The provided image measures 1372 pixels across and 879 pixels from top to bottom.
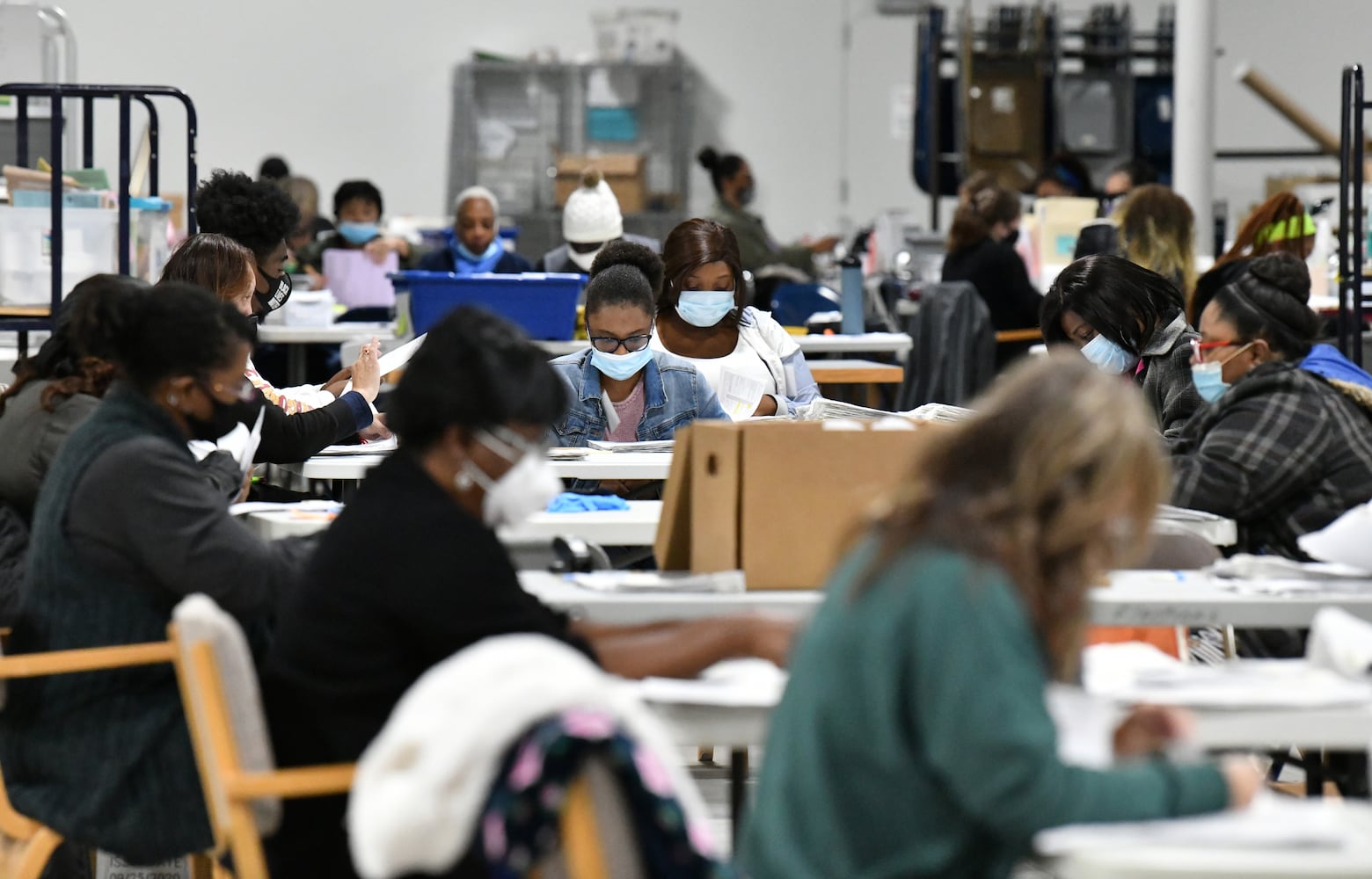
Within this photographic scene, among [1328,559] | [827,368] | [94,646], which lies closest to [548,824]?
[94,646]

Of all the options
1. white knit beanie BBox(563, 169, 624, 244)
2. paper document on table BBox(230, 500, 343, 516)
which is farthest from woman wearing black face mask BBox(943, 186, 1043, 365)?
paper document on table BBox(230, 500, 343, 516)

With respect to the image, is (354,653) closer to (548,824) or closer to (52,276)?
(548,824)

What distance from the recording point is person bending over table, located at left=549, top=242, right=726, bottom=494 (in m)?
4.14

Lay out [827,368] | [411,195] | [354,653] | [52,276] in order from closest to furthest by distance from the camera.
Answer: [354,653]
[52,276]
[827,368]
[411,195]

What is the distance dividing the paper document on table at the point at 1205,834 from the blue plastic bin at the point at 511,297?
404 cm

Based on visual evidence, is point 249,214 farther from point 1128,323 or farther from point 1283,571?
point 1283,571

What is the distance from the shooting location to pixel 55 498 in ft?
7.98

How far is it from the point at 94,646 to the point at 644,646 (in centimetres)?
86

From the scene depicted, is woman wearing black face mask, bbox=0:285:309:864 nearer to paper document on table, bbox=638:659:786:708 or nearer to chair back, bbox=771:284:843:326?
paper document on table, bbox=638:659:786:708

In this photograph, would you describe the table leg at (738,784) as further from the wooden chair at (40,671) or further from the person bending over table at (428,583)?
the wooden chair at (40,671)

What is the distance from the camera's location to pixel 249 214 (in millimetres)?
4906

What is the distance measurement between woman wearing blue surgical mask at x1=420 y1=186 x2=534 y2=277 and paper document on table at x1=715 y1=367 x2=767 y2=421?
8.31 ft

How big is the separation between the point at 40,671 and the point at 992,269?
5784 millimetres

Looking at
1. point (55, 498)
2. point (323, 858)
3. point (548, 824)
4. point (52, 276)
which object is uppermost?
point (52, 276)
